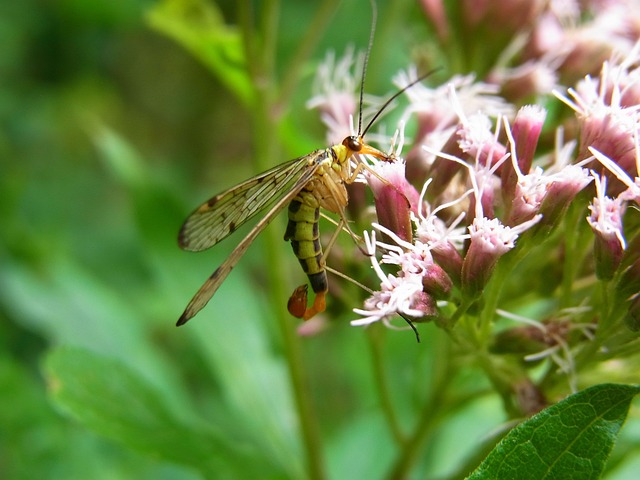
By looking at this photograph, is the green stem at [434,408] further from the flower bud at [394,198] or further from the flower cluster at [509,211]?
the flower bud at [394,198]

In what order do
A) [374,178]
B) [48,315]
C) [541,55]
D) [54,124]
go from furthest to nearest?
1. [54,124]
2. [48,315]
3. [541,55]
4. [374,178]

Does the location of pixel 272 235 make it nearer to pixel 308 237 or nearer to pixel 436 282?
pixel 308 237

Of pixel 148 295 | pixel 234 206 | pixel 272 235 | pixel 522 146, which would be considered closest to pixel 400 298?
pixel 522 146

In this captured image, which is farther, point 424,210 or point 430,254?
point 424,210

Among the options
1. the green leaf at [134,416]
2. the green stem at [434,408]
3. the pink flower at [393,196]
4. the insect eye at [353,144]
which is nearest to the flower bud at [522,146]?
the pink flower at [393,196]

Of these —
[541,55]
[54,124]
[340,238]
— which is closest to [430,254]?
[340,238]

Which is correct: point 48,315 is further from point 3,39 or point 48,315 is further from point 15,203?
point 3,39
